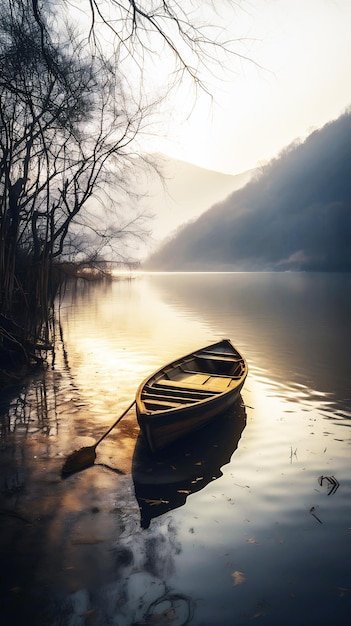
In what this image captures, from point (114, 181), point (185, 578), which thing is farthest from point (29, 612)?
point (114, 181)

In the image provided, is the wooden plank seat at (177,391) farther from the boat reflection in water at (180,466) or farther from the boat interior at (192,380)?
the boat reflection in water at (180,466)

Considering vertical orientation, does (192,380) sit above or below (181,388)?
below

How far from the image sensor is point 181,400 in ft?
29.2

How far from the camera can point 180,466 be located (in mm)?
7621

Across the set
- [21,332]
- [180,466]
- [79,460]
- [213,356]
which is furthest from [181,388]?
[21,332]

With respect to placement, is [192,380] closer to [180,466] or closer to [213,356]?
[213,356]

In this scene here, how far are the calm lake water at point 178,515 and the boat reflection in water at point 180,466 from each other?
31 mm

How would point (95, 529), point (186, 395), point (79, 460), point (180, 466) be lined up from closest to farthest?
point (95, 529) → point (79, 460) → point (180, 466) → point (186, 395)

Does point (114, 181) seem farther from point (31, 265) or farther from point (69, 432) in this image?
point (69, 432)

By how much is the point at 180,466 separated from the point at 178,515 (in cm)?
155

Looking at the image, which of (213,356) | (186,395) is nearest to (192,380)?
(186,395)

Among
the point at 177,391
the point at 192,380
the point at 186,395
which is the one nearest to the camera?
the point at 186,395

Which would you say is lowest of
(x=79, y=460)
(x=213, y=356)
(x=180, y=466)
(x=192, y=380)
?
(x=180, y=466)

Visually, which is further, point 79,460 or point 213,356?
point 213,356
